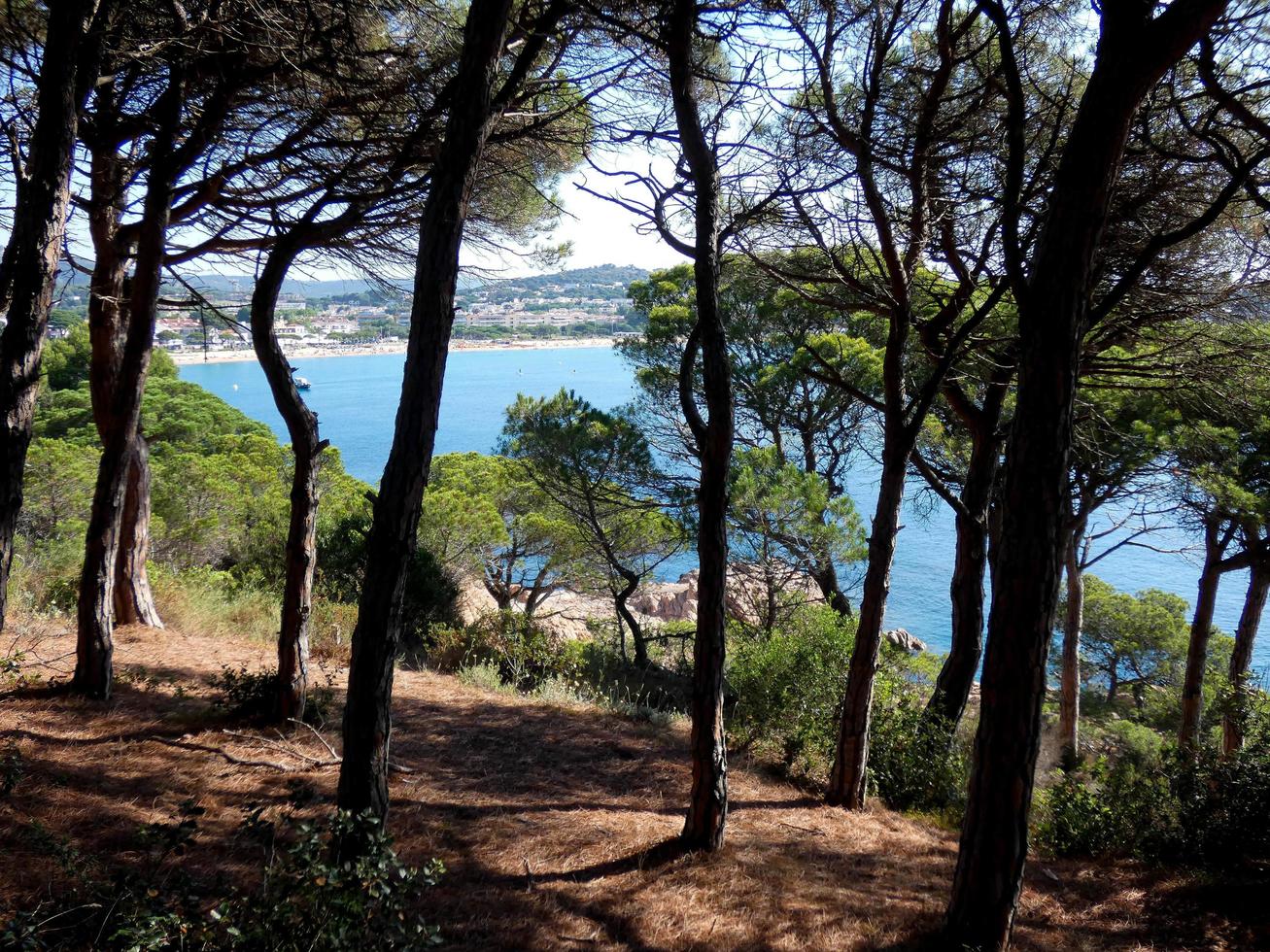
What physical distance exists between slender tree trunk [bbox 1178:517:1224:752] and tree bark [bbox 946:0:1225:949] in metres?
7.12

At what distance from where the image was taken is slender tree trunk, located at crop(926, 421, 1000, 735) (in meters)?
6.20

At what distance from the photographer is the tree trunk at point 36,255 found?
10.2ft

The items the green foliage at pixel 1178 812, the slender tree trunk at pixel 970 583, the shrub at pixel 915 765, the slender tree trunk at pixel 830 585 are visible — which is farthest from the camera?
the slender tree trunk at pixel 830 585

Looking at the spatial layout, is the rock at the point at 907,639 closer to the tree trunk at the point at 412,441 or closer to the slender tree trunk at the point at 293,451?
the slender tree trunk at the point at 293,451

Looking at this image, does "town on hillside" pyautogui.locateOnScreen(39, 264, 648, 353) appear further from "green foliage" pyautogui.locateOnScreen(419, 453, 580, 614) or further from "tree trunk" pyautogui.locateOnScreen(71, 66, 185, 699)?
"green foliage" pyautogui.locateOnScreen(419, 453, 580, 614)

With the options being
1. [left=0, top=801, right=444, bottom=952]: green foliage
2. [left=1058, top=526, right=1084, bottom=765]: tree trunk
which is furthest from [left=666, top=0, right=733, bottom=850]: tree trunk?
[left=1058, top=526, right=1084, bottom=765]: tree trunk

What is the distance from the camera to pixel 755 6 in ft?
14.6

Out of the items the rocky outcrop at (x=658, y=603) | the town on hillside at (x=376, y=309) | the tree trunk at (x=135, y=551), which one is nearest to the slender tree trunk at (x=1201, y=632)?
the rocky outcrop at (x=658, y=603)

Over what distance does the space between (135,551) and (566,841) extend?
16.5 ft

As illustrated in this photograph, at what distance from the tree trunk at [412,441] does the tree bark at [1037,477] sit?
208 centimetres

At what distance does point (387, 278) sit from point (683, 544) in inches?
231

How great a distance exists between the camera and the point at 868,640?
4.98 meters

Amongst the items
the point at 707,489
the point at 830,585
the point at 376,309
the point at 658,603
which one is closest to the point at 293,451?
the point at 707,489

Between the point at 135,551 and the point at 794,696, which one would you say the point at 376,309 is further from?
the point at 794,696
